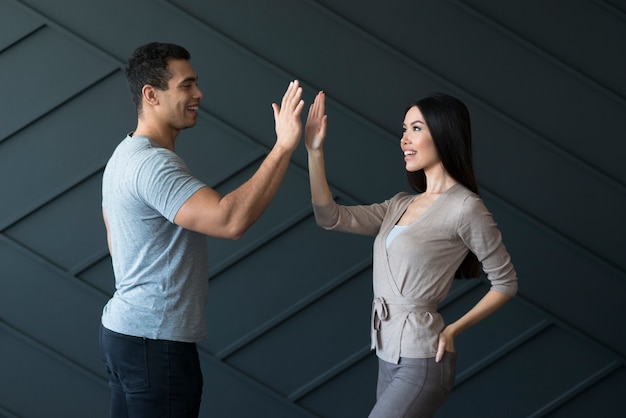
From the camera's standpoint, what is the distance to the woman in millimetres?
1790

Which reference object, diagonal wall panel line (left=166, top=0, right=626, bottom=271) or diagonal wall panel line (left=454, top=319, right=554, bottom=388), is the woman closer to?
diagonal wall panel line (left=166, top=0, right=626, bottom=271)

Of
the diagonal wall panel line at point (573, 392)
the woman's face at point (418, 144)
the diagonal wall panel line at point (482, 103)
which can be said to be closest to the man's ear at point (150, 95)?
the woman's face at point (418, 144)

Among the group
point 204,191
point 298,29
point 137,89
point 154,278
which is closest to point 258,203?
point 204,191

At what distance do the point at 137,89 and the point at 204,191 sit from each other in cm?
38

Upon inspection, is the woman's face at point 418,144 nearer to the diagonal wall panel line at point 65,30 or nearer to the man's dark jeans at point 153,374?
the man's dark jeans at point 153,374

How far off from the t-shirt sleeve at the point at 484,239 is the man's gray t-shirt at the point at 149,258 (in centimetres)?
64

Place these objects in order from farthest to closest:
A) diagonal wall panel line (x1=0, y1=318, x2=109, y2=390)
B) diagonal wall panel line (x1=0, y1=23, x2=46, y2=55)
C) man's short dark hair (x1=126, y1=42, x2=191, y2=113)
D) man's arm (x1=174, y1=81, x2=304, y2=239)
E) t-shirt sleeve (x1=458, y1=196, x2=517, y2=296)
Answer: diagonal wall panel line (x1=0, y1=318, x2=109, y2=390)
diagonal wall panel line (x1=0, y1=23, x2=46, y2=55)
man's short dark hair (x1=126, y1=42, x2=191, y2=113)
t-shirt sleeve (x1=458, y1=196, x2=517, y2=296)
man's arm (x1=174, y1=81, x2=304, y2=239)

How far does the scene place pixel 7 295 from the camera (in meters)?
2.84

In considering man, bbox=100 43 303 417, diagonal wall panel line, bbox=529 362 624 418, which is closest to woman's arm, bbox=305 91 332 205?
man, bbox=100 43 303 417

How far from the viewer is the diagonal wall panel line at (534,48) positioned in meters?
2.81

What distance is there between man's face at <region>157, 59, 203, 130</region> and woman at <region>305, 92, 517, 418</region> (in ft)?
1.03

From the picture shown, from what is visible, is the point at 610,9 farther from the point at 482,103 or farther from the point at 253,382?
the point at 253,382

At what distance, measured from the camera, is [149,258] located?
5.86 feet

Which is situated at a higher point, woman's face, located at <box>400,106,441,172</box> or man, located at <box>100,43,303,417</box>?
woman's face, located at <box>400,106,441,172</box>
